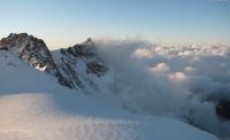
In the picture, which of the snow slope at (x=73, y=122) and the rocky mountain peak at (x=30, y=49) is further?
the rocky mountain peak at (x=30, y=49)

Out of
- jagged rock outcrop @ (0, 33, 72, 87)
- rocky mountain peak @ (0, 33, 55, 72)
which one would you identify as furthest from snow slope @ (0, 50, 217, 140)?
rocky mountain peak @ (0, 33, 55, 72)

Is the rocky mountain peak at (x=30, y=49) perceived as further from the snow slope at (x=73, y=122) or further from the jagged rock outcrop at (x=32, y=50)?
the snow slope at (x=73, y=122)

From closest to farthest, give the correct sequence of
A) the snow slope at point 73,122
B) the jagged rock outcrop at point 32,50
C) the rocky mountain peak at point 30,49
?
1. the snow slope at point 73,122
2. the jagged rock outcrop at point 32,50
3. the rocky mountain peak at point 30,49

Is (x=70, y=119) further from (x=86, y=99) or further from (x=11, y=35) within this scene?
(x=11, y=35)

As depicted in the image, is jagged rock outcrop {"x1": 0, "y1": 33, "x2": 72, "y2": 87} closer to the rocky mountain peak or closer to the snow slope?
the rocky mountain peak

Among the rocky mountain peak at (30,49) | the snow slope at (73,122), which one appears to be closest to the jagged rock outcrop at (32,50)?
the rocky mountain peak at (30,49)

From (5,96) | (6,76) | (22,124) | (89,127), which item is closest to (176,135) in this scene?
(89,127)

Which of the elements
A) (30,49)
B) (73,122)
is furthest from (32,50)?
(73,122)

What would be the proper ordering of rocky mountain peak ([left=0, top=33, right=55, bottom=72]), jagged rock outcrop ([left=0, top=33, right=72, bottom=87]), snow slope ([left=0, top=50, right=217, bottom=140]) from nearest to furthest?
snow slope ([left=0, top=50, right=217, bottom=140])
jagged rock outcrop ([left=0, top=33, right=72, bottom=87])
rocky mountain peak ([left=0, top=33, right=55, bottom=72])

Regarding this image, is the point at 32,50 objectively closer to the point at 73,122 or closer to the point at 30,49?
the point at 30,49
